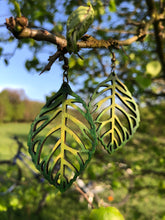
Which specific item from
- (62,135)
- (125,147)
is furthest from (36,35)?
(125,147)

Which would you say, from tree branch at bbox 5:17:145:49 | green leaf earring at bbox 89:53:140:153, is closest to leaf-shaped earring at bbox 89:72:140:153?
green leaf earring at bbox 89:53:140:153

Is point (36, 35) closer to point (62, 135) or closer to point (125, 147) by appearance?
point (62, 135)

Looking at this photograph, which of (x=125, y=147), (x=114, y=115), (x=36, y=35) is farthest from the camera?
(x=125, y=147)

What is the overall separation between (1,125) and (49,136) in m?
13.2

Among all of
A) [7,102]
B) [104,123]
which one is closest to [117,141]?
[104,123]

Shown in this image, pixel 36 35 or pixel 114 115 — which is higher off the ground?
pixel 36 35

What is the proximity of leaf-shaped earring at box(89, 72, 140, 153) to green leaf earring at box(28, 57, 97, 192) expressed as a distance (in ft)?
0.29

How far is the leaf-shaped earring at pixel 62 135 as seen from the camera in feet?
1.46

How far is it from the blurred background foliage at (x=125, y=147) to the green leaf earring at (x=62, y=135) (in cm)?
18

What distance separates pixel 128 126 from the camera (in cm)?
59

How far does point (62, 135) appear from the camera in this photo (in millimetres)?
451

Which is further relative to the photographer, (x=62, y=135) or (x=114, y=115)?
(x=114, y=115)

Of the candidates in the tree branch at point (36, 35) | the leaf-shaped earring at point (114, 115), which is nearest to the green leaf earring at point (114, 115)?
the leaf-shaped earring at point (114, 115)

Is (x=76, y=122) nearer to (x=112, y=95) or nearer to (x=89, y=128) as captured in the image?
→ (x=89, y=128)
